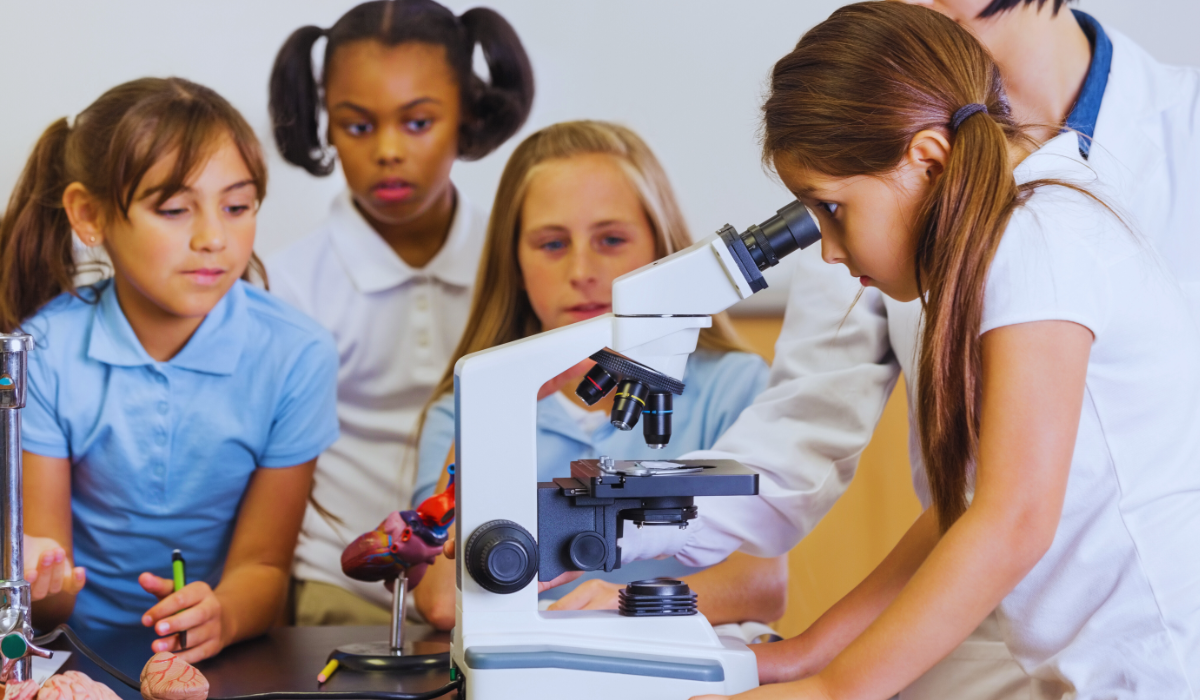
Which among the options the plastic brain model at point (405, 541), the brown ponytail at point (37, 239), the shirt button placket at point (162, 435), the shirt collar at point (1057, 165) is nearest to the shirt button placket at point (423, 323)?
the shirt button placket at point (162, 435)

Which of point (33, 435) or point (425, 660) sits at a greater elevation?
point (33, 435)

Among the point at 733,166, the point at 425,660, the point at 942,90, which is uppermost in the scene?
the point at 733,166

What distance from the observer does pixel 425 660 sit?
1.00 m

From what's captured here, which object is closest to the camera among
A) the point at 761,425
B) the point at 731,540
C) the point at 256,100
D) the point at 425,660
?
the point at 425,660

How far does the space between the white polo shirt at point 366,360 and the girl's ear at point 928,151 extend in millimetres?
956

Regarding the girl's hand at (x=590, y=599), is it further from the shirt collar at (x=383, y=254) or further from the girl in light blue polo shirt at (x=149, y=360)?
the shirt collar at (x=383, y=254)

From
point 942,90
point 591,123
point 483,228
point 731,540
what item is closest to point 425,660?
point 731,540

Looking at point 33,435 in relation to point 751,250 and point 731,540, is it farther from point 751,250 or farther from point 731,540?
point 751,250

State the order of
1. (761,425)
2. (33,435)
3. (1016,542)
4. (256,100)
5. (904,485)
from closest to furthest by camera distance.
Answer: (1016,542)
(761,425)
(33,435)
(256,100)
(904,485)

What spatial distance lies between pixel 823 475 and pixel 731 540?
0.15 meters

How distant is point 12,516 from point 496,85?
1026mm

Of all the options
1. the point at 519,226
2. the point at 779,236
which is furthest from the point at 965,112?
the point at 519,226

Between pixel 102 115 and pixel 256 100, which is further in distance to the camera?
pixel 256 100

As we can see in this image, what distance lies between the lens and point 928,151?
83 centimetres
